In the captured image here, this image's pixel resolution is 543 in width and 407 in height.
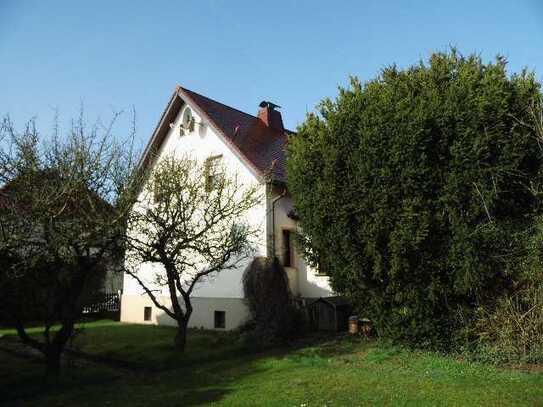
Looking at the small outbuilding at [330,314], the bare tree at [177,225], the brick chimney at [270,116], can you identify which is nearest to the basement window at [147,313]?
the bare tree at [177,225]

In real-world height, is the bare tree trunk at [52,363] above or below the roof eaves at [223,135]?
below

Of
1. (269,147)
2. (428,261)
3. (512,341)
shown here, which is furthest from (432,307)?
(269,147)

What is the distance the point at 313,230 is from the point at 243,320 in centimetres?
623

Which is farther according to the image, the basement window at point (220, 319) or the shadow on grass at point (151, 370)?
the basement window at point (220, 319)

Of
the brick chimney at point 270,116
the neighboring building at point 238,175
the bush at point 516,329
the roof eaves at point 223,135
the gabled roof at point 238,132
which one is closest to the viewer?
the bush at point 516,329

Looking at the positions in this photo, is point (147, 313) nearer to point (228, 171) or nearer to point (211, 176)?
point (228, 171)

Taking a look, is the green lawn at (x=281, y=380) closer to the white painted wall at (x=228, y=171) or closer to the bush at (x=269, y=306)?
the bush at (x=269, y=306)

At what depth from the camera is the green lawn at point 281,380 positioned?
7.45 metres

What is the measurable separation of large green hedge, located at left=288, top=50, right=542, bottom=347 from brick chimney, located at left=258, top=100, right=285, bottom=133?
11.8 metres

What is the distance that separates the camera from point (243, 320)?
1667 centimetres

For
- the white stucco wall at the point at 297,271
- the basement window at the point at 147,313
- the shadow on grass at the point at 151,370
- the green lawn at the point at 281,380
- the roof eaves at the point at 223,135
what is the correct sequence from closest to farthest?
1. the green lawn at the point at 281,380
2. the shadow on grass at the point at 151,370
3. the white stucco wall at the point at 297,271
4. the roof eaves at the point at 223,135
5. the basement window at the point at 147,313

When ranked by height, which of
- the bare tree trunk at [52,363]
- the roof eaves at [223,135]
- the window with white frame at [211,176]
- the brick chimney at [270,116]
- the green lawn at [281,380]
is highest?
the brick chimney at [270,116]

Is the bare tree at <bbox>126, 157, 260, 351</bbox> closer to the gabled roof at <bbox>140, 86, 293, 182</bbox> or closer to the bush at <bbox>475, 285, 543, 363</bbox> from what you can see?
the gabled roof at <bbox>140, 86, 293, 182</bbox>

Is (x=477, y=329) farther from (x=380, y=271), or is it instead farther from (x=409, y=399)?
(x=409, y=399)
